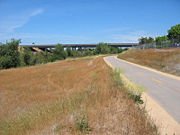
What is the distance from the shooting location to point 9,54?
49.6m

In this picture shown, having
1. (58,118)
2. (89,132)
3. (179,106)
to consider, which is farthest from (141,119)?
(179,106)

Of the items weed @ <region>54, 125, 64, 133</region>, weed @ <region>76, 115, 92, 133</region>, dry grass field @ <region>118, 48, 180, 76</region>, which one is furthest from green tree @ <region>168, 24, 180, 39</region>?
weed @ <region>54, 125, 64, 133</region>

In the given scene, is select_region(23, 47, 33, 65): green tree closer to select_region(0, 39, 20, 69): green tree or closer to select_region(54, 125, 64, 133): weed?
select_region(0, 39, 20, 69): green tree

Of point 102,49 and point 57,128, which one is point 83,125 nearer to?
point 57,128

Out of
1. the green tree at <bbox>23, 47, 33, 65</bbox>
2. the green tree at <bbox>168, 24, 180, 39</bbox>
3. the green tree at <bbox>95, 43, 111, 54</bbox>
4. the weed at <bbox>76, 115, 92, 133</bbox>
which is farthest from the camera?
the green tree at <bbox>95, 43, 111, 54</bbox>

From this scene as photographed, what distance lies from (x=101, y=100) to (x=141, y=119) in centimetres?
167

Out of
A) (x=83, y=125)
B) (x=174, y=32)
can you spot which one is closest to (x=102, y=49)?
(x=174, y=32)

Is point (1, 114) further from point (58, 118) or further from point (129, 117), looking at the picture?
point (129, 117)

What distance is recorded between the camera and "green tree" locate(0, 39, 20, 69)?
48281 mm

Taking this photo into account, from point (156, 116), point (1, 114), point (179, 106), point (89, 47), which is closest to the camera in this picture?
point (156, 116)

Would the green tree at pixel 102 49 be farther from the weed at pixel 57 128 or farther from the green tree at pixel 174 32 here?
the weed at pixel 57 128

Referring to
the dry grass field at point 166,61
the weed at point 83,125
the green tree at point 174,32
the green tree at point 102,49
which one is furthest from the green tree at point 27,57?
the green tree at point 174,32

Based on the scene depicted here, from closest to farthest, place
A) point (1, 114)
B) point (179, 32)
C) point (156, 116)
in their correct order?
point (156, 116)
point (1, 114)
point (179, 32)

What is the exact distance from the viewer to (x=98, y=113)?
402cm
